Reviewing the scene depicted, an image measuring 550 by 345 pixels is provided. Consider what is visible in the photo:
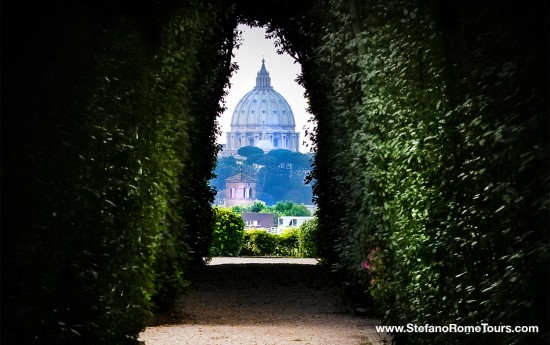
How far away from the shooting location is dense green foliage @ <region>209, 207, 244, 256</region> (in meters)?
34.3

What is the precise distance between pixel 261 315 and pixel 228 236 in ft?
66.8

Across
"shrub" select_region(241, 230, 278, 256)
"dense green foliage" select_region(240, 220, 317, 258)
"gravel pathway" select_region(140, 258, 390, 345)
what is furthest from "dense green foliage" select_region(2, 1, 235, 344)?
"shrub" select_region(241, 230, 278, 256)

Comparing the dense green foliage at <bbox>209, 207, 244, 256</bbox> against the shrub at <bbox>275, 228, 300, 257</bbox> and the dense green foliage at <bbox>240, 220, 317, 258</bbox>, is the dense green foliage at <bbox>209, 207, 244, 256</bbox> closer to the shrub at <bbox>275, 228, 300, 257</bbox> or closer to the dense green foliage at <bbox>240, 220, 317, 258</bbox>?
the dense green foliage at <bbox>240, 220, 317, 258</bbox>

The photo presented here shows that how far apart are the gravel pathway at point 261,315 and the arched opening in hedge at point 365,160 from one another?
1505 mm

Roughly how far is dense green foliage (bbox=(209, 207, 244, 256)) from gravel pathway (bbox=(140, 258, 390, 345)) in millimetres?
11379

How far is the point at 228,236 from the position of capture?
35.1 meters

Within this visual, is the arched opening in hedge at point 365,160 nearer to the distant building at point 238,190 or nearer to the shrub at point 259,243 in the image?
the shrub at point 259,243

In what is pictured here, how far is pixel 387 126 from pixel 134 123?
271cm

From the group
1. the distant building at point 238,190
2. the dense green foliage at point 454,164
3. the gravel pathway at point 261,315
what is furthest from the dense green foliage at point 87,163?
the distant building at point 238,190

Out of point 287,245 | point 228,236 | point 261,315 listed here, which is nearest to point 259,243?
point 287,245

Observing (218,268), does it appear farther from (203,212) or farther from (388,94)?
(388,94)

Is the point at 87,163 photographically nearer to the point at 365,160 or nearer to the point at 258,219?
the point at 365,160

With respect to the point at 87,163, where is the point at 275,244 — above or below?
above

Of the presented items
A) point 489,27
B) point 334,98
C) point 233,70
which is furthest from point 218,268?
point 489,27
